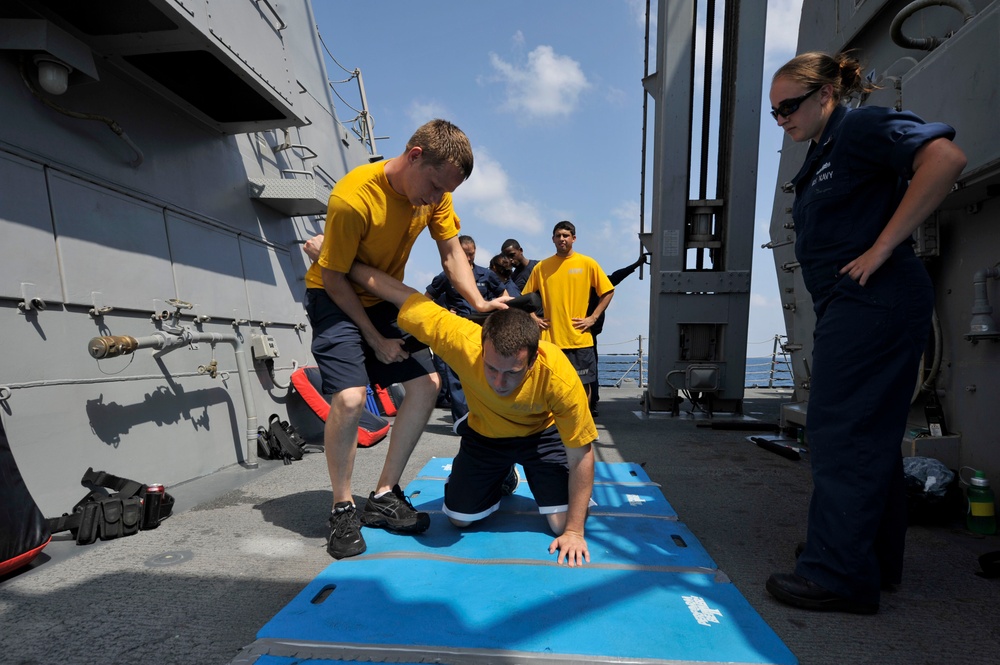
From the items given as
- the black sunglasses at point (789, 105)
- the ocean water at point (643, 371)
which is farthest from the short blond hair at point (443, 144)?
the ocean water at point (643, 371)

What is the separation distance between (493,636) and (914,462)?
→ 2.29 meters

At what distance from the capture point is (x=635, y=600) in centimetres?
167

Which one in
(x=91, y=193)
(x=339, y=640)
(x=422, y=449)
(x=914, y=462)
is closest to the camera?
(x=339, y=640)

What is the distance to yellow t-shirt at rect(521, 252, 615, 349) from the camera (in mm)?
4297

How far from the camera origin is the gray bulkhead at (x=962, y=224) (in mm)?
2137

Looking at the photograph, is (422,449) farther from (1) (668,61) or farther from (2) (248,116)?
(1) (668,61)

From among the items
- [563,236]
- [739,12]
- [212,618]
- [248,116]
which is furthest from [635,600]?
[739,12]

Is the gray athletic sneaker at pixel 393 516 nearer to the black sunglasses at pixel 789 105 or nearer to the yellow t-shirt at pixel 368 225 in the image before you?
the yellow t-shirt at pixel 368 225

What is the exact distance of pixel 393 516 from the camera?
2.28 m

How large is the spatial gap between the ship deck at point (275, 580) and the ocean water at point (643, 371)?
6.60 m

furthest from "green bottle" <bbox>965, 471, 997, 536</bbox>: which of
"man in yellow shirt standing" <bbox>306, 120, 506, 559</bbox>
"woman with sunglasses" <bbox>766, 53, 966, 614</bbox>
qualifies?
"man in yellow shirt standing" <bbox>306, 120, 506, 559</bbox>

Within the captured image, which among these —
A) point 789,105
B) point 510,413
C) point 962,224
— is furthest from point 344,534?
point 962,224

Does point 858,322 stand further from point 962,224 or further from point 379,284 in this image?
point 379,284

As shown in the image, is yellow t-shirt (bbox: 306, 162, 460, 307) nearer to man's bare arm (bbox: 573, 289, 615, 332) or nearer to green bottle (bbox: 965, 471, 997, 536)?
man's bare arm (bbox: 573, 289, 615, 332)
